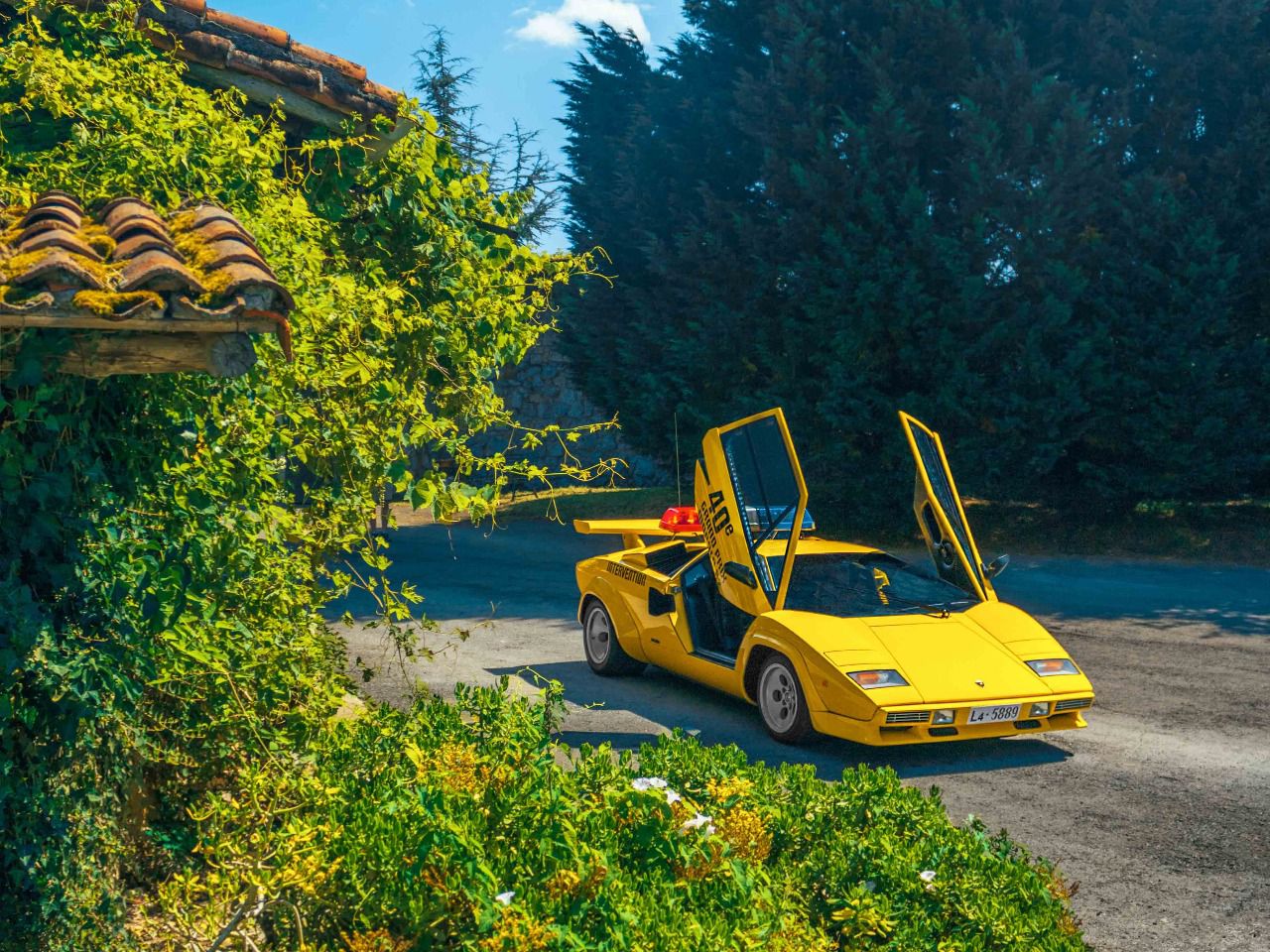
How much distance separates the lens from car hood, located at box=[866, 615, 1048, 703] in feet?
21.5

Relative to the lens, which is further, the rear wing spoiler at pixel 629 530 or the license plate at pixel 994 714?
the rear wing spoiler at pixel 629 530

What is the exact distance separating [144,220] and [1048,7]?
16.3 metres

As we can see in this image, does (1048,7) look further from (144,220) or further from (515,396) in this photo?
(515,396)

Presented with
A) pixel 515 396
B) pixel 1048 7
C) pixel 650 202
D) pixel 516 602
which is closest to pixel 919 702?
pixel 516 602

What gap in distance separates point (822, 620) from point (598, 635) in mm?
2630

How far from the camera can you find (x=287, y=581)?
5180 millimetres

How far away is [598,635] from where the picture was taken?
366 inches

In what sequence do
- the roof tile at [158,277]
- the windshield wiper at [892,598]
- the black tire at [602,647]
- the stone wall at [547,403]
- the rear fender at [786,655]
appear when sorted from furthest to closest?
1. the stone wall at [547,403]
2. the black tire at [602,647]
3. the windshield wiper at [892,598]
4. the rear fender at [786,655]
5. the roof tile at [158,277]

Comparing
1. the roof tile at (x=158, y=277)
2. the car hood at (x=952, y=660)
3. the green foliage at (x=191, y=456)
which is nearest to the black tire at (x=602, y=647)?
the car hood at (x=952, y=660)

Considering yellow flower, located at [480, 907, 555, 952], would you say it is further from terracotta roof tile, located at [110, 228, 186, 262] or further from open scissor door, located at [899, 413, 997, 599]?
open scissor door, located at [899, 413, 997, 599]

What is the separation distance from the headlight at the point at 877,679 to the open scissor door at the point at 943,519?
1511 mm

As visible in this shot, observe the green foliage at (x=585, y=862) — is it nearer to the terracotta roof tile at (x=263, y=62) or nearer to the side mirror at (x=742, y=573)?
the side mirror at (x=742, y=573)

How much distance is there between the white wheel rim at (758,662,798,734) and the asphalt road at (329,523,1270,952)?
0.17 metres

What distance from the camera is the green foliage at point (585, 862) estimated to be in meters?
3.38
